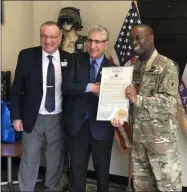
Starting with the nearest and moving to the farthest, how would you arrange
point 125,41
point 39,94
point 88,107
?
point 88,107
point 39,94
point 125,41

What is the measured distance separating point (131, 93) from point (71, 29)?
4.49ft

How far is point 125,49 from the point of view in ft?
10.2

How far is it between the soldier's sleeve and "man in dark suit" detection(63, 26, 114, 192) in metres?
0.37

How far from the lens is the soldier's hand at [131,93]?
2.12 m

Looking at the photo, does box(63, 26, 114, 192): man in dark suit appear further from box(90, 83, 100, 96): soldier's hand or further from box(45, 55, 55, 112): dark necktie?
box(45, 55, 55, 112): dark necktie

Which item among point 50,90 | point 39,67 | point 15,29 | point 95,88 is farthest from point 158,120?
point 15,29

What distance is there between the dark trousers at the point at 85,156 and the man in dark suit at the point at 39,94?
0.33 m

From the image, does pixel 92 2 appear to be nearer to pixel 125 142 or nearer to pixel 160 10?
pixel 160 10

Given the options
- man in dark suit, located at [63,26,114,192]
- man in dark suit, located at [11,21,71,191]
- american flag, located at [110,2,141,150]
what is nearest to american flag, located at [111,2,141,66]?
american flag, located at [110,2,141,150]

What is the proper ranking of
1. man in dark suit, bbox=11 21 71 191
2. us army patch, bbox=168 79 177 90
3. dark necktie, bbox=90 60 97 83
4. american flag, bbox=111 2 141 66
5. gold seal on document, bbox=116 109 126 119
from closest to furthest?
1. us army patch, bbox=168 79 177 90
2. gold seal on document, bbox=116 109 126 119
3. dark necktie, bbox=90 60 97 83
4. man in dark suit, bbox=11 21 71 191
5. american flag, bbox=111 2 141 66

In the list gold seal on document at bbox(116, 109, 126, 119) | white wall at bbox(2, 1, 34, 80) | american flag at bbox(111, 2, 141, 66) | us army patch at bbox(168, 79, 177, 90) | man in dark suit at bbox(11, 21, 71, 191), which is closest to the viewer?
us army patch at bbox(168, 79, 177, 90)

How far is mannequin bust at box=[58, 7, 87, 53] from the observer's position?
3.24 meters

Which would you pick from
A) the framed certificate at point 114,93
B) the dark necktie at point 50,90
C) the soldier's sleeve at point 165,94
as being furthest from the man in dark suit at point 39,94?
the soldier's sleeve at point 165,94

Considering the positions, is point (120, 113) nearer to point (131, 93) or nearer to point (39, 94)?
point (131, 93)
